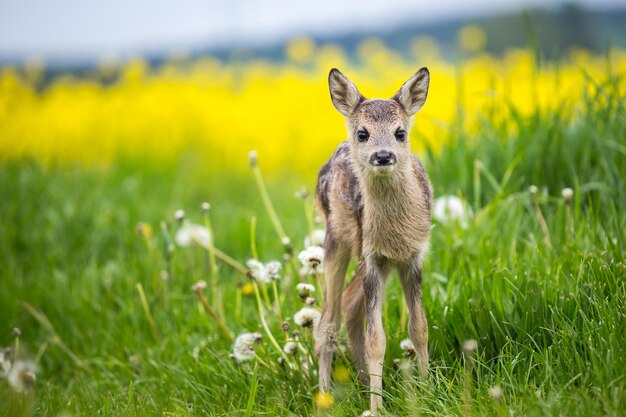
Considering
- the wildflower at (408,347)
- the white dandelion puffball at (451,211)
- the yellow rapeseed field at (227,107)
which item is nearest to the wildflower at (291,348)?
the wildflower at (408,347)

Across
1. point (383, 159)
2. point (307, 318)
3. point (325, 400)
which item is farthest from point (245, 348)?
point (383, 159)

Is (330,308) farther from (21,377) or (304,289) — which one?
(21,377)

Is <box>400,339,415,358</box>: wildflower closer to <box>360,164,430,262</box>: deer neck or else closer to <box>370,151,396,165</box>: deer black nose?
<box>360,164,430,262</box>: deer neck

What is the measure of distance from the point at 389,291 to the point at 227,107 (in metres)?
7.09

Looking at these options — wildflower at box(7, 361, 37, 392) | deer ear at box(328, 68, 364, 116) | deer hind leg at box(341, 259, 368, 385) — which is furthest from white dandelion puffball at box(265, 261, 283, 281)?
wildflower at box(7, 361, 37, 392)

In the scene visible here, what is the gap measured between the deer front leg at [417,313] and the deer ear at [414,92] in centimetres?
70

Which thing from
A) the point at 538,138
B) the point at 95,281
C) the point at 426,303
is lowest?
the point at 95,281

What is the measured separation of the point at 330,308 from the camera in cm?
341

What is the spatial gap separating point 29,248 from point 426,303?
13.5ft

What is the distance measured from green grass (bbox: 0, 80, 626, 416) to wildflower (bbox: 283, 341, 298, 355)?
0.37ft

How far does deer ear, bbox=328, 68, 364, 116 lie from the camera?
3207 mm

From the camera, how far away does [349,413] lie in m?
3.19

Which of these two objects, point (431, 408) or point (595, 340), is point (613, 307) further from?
point (431, 408)

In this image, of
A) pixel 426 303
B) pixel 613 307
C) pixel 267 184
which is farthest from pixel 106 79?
pixel 613 307
